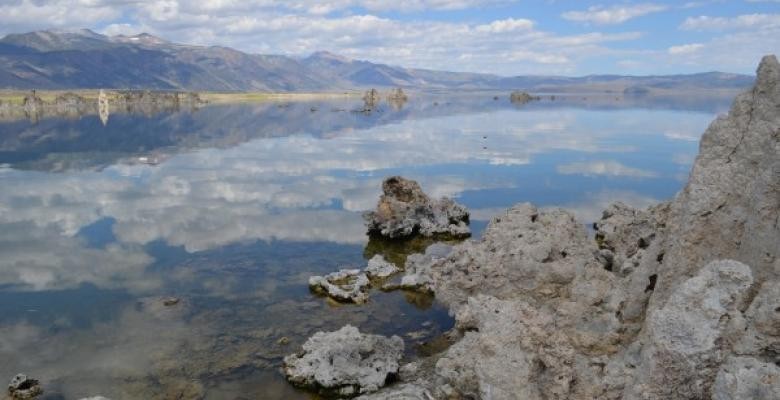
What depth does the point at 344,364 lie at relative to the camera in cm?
2166

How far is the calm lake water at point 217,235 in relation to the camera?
78.4 ft

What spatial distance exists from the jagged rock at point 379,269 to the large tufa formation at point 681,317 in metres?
11.6

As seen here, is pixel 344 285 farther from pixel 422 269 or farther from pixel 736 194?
pixel 736 194

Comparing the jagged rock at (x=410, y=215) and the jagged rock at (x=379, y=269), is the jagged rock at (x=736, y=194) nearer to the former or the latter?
the jagged rock at (x=379, y=269)

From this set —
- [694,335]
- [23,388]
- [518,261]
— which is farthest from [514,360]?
[23,388]

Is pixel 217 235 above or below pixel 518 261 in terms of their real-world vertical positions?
below

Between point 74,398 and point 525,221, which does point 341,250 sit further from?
point 74,398

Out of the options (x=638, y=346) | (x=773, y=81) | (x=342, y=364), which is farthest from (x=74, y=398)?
(x=773, y=81)

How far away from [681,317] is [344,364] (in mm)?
12289

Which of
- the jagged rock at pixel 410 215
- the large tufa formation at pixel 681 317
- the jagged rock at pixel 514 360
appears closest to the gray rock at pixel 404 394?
the large tufa formation at pixel 681 317

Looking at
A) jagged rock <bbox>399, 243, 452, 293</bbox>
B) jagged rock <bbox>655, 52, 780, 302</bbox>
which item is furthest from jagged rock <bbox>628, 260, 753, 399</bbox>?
jagged rock <bbox>399, 243, 452, 293</bbox>

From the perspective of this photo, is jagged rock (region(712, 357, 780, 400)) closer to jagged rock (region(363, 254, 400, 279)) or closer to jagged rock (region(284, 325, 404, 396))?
jagged rock (region(284, 325, 404, 396))

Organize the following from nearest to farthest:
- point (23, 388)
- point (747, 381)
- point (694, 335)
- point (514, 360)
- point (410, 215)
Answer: point (747, 381) → point (694, 335) → point (514, 360) → point (23, 388) → point (410, 215)

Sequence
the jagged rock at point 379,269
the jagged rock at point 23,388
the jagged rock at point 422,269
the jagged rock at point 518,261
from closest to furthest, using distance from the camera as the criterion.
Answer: the jagged rock at point 23,388
the jagged rock at point 518,261
the jagged rock at point 422,269
the jagged rock at point 379,269
